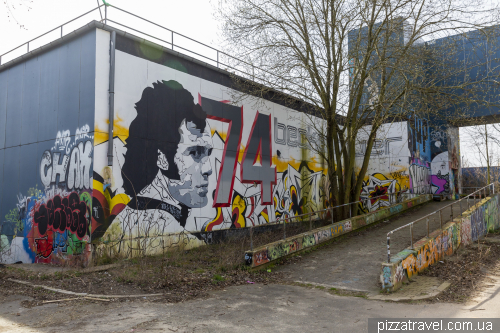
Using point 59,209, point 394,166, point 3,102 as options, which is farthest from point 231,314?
point 394,166

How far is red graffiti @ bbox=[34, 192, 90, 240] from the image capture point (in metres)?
10.1

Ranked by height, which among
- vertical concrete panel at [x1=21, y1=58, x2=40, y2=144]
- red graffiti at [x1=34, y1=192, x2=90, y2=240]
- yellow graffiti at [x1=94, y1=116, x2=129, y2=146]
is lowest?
red graffiti at [x1=34, y1=192, x2=90, y2=240]

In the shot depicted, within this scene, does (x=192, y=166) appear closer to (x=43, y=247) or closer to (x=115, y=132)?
(x=115, y=132)

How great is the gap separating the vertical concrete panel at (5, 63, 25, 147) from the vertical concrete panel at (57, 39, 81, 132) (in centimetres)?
261

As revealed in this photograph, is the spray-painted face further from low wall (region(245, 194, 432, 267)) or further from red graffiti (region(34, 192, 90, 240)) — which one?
low wall (region(245, 194, 432, 267))

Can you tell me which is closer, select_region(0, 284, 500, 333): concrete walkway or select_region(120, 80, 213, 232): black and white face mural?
select_region(0, 284, 500, 333): concrete walkway

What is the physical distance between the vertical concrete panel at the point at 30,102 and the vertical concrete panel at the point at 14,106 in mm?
283

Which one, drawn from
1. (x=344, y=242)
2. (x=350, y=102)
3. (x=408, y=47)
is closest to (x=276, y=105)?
(x=350, y=102)

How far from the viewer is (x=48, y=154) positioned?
37.7 ft

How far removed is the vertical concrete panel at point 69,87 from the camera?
35.5 feet

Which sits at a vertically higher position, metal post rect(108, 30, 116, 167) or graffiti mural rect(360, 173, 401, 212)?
metal post rect(108, 30, 116, 167)

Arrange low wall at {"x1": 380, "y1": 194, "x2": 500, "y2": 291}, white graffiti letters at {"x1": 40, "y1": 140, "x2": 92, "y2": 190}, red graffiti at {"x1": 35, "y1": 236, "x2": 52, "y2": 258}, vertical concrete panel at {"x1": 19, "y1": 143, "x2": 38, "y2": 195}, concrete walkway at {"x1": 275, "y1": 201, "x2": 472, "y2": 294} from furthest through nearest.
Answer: vertical concrete panel at {"x1": 19, "y1": 143, "x2": 38, "y2": 195} < red graffiti at {"x1": 35, "y1": 236, "x2": 52, "y2": 258} < white graffiti letters at {"x1": 40, "y1": 140, "x2": 92, "y2": 190} < concrete walkway at {"x1": 275, "y1": 201, "x2": 472, "y2": 294} < low wall at {"x1": 380, "y1": 194, "x2": 500, "y2": 291}

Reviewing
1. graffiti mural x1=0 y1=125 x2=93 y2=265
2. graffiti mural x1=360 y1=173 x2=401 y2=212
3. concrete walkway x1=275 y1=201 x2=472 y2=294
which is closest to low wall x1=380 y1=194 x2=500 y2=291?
concrete walkway x1=275 y1=201 x2=472 y2=294

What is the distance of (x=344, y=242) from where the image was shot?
488 inches
